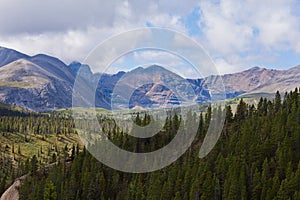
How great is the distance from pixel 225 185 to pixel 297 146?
32.0 meters

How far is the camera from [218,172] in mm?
121500

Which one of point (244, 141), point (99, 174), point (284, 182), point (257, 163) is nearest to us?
point (284, 182)

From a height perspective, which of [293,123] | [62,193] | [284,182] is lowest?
[62,193]

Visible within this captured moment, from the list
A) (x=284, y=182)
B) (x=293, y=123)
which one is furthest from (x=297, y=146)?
(x=284, y=182)

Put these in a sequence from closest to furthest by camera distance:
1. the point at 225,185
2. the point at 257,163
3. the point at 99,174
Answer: the point at 225,185 < the point at 257,163 < the point at 99,174

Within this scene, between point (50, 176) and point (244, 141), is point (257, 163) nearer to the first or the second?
point (244, 141)

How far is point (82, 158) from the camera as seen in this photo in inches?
6427

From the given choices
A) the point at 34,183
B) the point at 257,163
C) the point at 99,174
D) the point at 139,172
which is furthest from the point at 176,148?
the point at 34,183

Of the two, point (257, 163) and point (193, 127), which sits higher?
point (193, 127)

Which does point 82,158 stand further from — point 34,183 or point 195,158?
point 195,158

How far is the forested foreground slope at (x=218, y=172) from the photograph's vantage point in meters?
109

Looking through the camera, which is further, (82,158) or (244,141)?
(82,158)

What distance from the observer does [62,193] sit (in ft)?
461

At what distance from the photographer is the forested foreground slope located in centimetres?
10944
